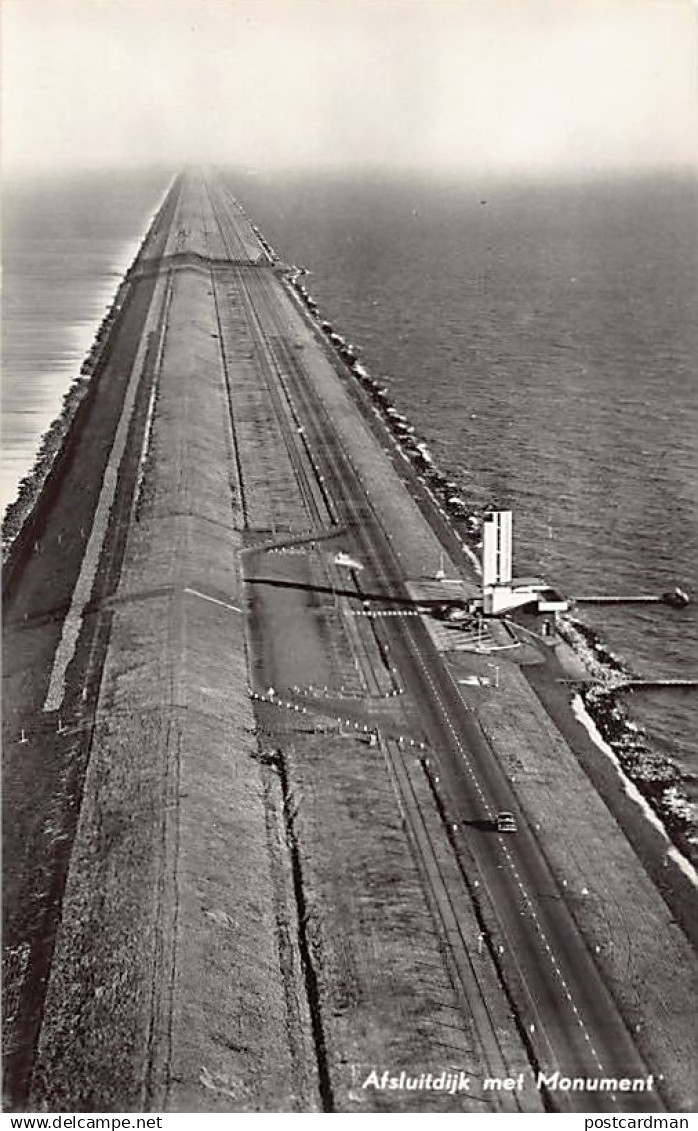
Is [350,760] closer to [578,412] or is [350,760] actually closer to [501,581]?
[501,581]

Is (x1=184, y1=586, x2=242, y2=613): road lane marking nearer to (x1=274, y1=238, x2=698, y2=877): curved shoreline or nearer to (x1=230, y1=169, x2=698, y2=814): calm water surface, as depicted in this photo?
(x1=274, y1=238, x2=698, y2=877): curved shoreline

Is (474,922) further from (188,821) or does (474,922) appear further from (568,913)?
(188,821)

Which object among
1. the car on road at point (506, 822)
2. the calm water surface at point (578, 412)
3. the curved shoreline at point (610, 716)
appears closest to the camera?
the car on road at point (506, 822)

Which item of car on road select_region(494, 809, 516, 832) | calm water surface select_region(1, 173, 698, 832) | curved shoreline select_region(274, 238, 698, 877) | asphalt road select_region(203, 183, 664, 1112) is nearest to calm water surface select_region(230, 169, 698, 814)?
calm water surface select_region(1, 173, 698, 832)

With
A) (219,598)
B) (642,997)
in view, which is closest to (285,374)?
(219,598)

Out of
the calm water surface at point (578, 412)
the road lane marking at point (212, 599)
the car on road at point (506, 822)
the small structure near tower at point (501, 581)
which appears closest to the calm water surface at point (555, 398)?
the calm water surface at point (578, 412)

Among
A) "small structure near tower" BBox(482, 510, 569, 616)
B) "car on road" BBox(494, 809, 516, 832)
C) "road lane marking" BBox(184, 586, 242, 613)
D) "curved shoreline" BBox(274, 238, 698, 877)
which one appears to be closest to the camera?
"car on road" BBox(494, 809, 516, 832)

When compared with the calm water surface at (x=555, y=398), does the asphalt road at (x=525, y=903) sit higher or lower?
lower

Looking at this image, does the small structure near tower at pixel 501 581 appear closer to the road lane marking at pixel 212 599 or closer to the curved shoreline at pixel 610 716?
the curved shoreline at pixel 610 716
